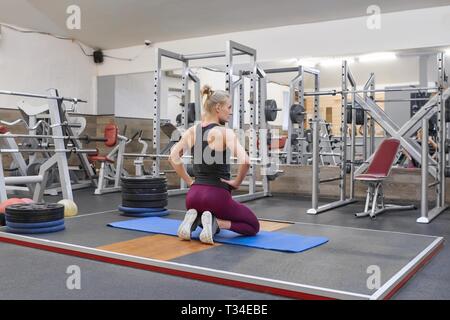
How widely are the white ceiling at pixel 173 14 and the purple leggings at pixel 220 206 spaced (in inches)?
158

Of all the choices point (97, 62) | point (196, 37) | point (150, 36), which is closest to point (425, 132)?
point (196, 37)

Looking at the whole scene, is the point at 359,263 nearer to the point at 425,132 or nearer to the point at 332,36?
the point at 425,132

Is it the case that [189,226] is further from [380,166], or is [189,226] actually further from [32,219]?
[380,166]

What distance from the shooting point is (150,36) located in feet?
26.0

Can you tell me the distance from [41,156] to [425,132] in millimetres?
4936

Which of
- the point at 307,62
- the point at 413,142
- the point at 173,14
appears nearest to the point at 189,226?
the point at 413,142

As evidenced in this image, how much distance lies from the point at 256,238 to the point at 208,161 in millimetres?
620

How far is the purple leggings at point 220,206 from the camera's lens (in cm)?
298


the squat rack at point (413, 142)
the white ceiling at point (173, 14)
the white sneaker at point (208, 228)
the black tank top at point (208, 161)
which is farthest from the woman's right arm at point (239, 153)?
the white ceiling at point (173, 14)

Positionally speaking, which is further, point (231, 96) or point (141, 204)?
point (231, 96)

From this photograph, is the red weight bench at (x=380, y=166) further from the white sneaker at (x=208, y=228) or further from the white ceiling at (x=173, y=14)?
the white ceiling at (x=173, y=14)

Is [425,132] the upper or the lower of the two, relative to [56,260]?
upper

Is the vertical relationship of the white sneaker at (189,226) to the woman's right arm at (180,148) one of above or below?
below

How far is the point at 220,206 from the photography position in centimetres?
300
